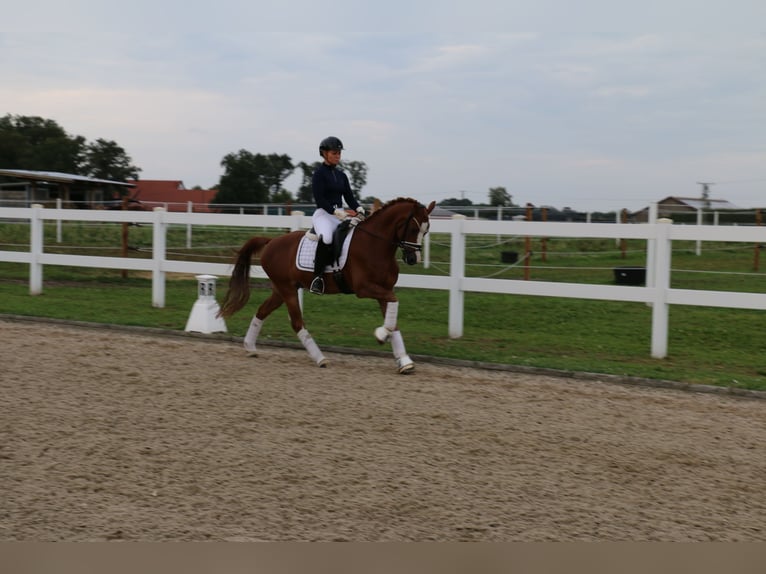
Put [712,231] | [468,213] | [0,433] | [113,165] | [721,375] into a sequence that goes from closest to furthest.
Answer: [0,433], [721,375], [712,231], [468,213], [113,165]

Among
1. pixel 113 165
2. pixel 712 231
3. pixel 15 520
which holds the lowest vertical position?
pixel 15 520

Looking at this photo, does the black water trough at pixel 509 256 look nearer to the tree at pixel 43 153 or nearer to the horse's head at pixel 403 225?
the horse's head at pixel 403 225

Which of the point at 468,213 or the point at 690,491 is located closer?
the point at 690,491

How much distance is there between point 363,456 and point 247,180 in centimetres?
4549

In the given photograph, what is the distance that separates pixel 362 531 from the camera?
4.16 metres

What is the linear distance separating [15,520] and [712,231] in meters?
8.12

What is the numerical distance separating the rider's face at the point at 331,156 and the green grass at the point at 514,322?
244cm

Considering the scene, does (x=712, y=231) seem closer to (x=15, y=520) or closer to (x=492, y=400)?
(x=492, y=400)

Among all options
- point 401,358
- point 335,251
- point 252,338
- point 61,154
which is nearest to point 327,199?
point 335,251

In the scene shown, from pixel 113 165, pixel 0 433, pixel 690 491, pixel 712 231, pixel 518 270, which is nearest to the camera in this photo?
pixel 690 491

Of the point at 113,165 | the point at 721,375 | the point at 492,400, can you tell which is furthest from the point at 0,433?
the point at 113,165

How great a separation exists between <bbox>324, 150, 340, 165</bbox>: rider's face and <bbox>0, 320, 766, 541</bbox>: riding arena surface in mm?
2358

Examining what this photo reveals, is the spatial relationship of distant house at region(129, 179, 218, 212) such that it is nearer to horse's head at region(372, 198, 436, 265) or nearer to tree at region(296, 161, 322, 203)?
tree at region(296, 161, 322, 203)

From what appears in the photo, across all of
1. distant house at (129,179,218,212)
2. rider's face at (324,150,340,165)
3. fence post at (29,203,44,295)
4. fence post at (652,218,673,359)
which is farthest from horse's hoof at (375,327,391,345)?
distant house at (129,179,218,212)
